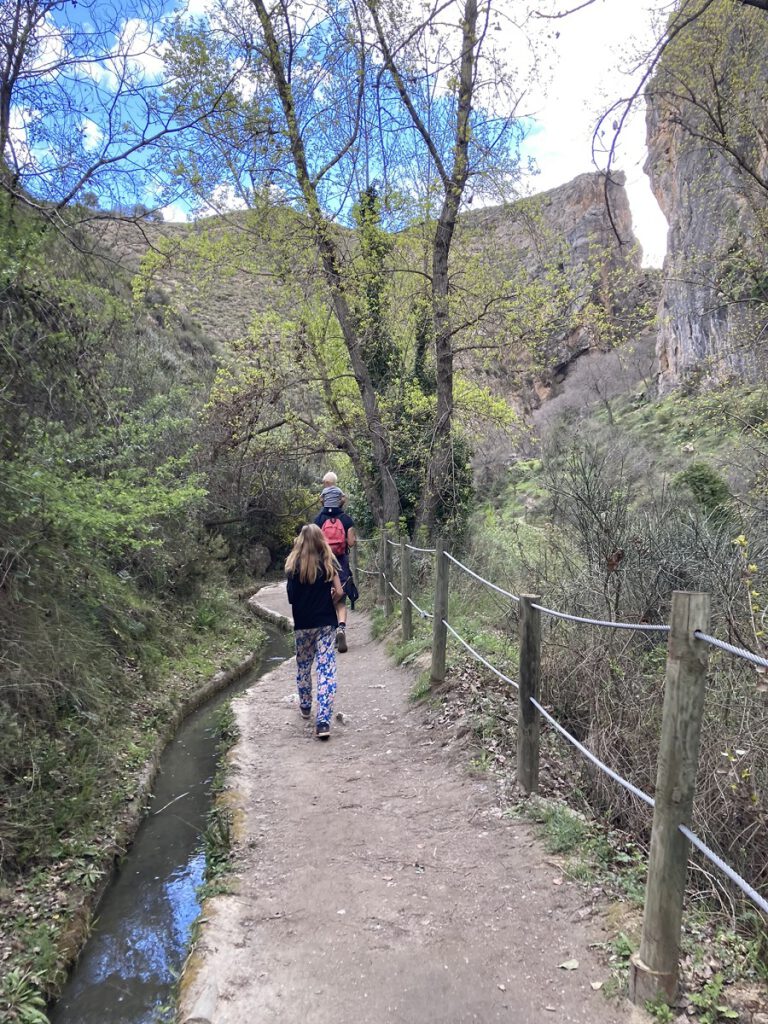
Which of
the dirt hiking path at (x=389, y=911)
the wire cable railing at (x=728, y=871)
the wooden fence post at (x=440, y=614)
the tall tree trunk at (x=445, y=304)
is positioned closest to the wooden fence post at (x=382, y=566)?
the tall tree trunk at (x=445, y=304)

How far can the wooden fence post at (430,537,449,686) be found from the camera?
6734 mm

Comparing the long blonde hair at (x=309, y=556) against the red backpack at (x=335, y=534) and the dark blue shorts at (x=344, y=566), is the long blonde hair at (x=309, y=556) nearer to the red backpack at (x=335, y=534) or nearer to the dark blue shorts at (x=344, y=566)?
the red backpack at (x=335, y=534)

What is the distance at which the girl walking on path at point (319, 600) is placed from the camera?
620 cm

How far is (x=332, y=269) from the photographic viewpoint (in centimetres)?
1192

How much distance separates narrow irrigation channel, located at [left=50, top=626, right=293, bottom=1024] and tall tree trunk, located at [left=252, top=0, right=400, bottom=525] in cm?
740

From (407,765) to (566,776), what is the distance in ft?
4.58

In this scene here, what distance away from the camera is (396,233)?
12.1m

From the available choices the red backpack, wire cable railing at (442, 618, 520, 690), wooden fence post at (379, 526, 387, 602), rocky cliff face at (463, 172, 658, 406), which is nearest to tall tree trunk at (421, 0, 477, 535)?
rocky cliff face at (463, 172, 658, 406)

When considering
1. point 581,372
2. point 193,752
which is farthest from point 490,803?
point 581,372

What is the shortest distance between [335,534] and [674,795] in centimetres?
733

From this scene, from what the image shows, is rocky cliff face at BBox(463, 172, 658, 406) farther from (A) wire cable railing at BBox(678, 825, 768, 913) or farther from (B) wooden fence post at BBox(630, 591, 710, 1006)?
(A) wire cable railing at BBox(678, 825, 768, 913)

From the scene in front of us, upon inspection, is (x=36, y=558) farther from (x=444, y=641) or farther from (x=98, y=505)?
(x=444, y=641)

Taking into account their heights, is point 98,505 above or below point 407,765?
above

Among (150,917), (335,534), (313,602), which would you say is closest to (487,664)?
(313,602)
